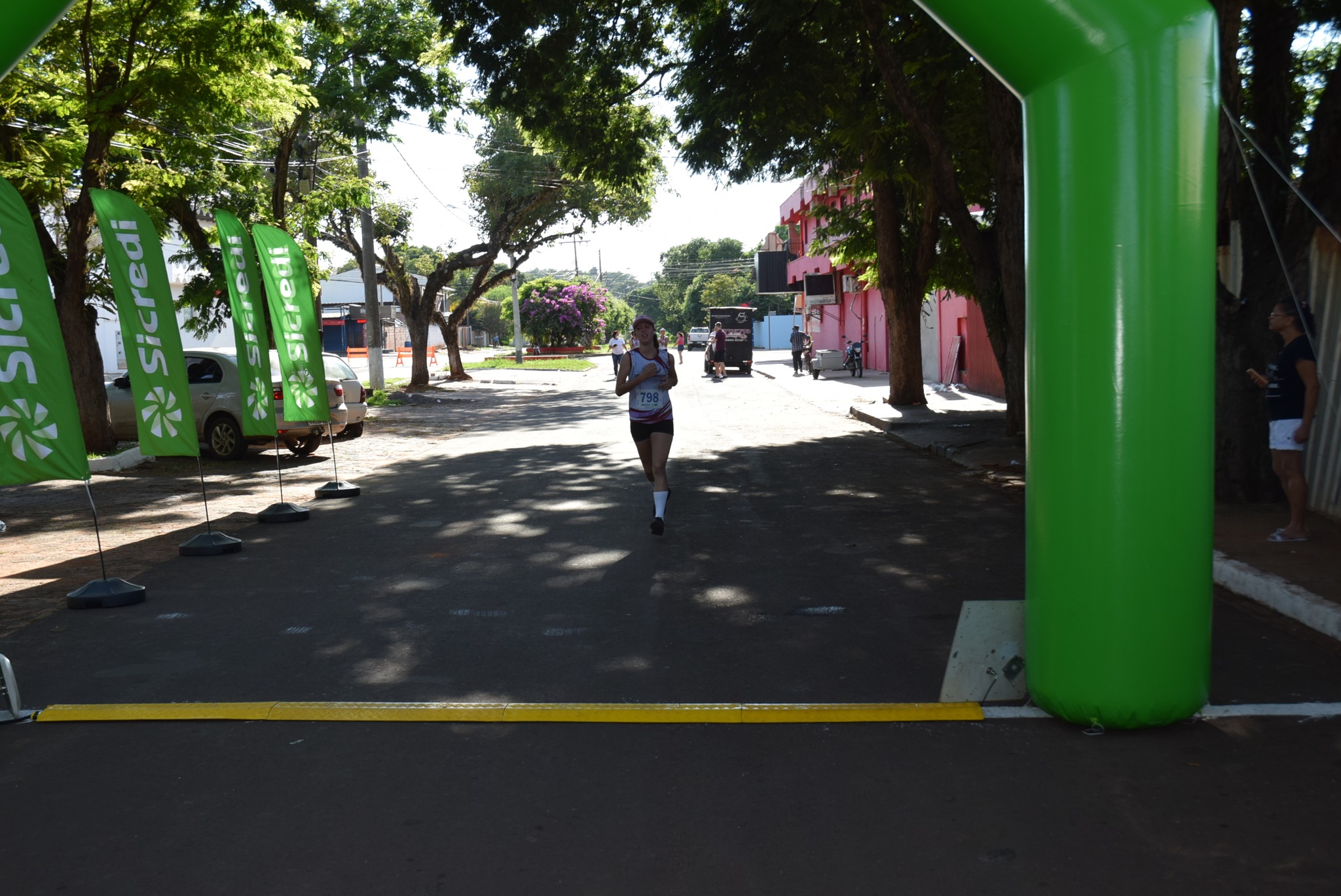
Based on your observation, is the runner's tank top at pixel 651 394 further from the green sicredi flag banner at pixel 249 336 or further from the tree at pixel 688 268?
the tree at pixel 688 268

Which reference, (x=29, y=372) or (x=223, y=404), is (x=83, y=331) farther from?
(x=29, y=372)

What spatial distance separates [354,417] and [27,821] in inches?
537

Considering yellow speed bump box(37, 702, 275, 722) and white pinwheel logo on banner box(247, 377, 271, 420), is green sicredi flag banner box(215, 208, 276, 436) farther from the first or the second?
yellow speed bump box(37, 702, 275, 722)

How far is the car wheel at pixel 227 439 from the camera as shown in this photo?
625 inches

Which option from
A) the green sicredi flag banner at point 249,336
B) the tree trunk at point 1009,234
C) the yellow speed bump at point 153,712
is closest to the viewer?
the yellow speed bump at point 153,712

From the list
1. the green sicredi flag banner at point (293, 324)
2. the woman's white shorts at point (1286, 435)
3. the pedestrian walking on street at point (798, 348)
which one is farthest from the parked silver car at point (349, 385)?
the pedestrian walking on street at point (798, 348)

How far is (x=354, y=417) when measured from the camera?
17.2 m

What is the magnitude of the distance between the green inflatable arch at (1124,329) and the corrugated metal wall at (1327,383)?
5.21m

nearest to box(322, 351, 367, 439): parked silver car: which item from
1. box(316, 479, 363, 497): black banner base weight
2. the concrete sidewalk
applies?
box(316, 479, 363, 497): black banner base weight

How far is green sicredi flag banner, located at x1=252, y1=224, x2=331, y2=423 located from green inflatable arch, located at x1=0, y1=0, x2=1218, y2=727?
663cm

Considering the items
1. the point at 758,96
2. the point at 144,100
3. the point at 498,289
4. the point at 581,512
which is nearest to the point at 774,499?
the point at 581,512

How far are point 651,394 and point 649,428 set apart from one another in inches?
11.8

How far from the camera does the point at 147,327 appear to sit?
27.5 ft

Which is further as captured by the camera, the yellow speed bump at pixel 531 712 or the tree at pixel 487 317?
the tree at pixel 487 317
